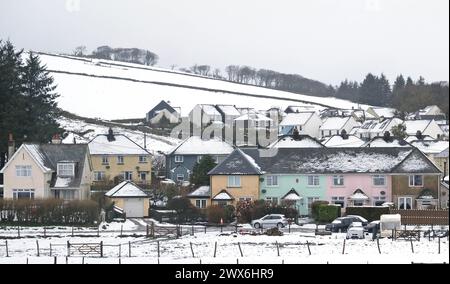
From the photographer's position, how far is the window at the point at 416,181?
4422 cm

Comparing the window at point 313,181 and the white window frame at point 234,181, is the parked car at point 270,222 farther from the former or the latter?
the window at point 313,181

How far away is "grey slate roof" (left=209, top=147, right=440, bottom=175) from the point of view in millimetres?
45031

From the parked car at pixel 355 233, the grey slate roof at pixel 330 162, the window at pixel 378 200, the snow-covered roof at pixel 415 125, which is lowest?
the parked car at pixel 355 233

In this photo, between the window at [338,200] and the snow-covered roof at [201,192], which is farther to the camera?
the window at [338,200]

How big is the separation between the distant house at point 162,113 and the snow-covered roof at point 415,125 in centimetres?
2341

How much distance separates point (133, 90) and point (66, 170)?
52.2 metres

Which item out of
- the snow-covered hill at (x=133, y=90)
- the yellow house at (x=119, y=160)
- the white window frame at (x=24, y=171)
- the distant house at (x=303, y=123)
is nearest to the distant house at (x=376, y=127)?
the distant house at (x=303, y=123)

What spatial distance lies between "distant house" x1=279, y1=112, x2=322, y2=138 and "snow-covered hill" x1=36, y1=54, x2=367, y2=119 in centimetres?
745

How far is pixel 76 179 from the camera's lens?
43625 mm

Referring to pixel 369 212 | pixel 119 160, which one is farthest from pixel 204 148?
pixel 369 212

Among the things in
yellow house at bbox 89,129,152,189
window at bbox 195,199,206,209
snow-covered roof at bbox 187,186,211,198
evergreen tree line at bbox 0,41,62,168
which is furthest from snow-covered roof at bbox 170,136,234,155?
window at bbox 195,199,206,209

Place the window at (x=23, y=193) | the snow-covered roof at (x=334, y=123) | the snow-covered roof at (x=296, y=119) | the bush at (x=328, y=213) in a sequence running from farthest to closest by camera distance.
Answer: the snow-covered roof at (x=296, y=119) < the snow-covered roof at (x=334, y=123) < the window at (x=23, y=193) < the bush at (x=328, y=213)

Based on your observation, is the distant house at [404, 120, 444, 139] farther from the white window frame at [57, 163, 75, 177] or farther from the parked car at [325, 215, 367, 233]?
the parked car at [325, 215, 367, 233]
